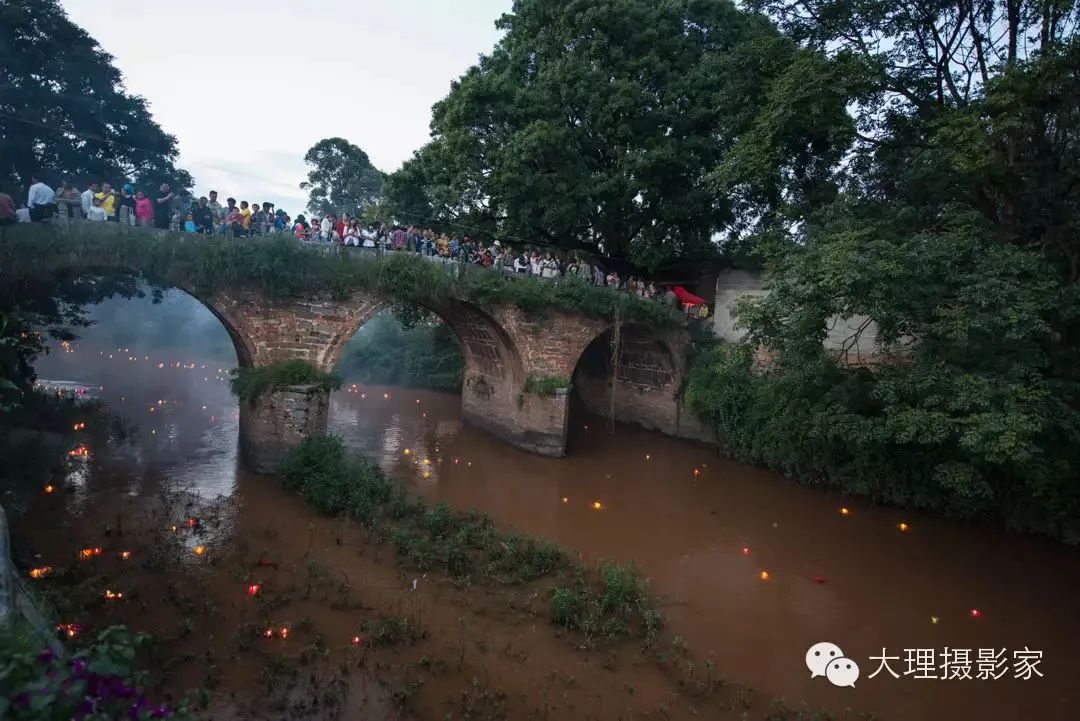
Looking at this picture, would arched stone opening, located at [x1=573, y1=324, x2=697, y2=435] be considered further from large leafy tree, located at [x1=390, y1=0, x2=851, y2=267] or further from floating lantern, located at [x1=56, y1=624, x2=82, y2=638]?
floating lantern, located at [x1=56, y1=624, x2=82, y2=638]

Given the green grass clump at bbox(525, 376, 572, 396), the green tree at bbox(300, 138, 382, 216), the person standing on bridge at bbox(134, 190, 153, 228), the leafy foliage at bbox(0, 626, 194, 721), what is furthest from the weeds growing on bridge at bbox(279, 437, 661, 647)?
the green tree at bbox(300, 138, 382, 216)

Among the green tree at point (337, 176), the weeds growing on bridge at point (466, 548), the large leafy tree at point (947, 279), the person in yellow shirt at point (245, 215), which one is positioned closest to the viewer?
the weeds growing on bridge at point (466, 548)

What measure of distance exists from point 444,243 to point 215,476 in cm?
801

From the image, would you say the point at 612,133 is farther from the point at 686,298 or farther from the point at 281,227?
the point at 281,227

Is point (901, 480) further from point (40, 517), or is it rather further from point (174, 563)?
point (40, 517)

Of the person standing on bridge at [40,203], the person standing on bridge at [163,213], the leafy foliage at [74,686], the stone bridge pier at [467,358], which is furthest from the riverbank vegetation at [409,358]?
the leafy foliage at [74,686]

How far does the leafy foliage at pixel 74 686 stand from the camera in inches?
93.4

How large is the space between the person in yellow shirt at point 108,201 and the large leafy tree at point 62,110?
4.33 meters

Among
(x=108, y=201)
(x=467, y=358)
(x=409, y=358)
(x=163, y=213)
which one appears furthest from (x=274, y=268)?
(x=409, y=358)

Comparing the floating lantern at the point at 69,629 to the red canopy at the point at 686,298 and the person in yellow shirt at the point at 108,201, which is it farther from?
the red canopy at the point at 686,298

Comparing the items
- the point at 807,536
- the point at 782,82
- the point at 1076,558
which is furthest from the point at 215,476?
the point at 1076,558

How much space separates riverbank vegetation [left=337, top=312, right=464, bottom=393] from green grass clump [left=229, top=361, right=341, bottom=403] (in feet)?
36.4

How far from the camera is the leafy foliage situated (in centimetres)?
237

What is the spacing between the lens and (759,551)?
11719 mm
